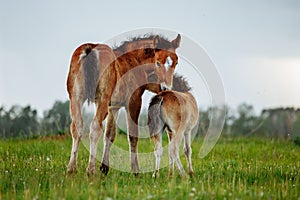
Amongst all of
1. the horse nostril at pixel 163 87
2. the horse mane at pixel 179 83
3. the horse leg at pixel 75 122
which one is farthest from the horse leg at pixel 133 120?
the horse leg at pixel 75 122

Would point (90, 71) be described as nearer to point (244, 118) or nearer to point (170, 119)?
point (170, 119)

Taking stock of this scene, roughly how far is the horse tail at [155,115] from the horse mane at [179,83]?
1.19m

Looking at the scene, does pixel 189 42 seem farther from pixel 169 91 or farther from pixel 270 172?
pixel 270 172

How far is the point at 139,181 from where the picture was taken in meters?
7.67

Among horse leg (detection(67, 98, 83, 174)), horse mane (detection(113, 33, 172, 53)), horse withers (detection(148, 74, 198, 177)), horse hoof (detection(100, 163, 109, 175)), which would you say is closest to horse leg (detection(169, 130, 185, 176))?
horse withers (detection(148, 74, 198, 177))

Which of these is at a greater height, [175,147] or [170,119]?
[170,119]

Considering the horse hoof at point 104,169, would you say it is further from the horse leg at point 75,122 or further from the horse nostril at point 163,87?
the horse nostril at point 163,87

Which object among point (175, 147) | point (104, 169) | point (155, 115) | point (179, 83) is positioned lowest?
point (104, 169)

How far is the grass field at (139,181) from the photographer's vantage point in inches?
243

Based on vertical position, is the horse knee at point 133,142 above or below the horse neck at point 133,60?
below

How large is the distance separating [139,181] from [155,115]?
1349 millimetres

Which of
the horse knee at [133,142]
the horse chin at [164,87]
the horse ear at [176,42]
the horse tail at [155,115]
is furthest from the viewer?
the horse ear at [176,42]

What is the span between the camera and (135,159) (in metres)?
8.95

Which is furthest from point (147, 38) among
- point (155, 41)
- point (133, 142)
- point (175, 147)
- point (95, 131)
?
point (95, 131)
